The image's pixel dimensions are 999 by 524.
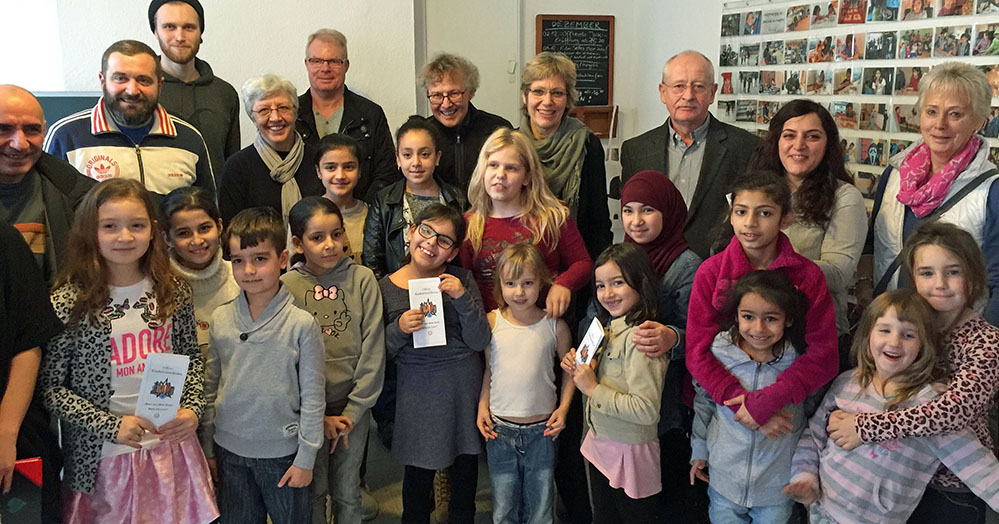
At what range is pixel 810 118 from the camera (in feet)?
8.52

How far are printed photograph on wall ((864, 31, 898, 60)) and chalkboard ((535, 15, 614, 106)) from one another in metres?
2.32

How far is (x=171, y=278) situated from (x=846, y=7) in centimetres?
359

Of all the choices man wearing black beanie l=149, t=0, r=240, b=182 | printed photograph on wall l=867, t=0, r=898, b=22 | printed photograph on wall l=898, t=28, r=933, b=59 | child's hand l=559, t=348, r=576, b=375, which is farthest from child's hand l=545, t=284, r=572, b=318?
printed photograph on wall l=867, t=0, r=898, b=22

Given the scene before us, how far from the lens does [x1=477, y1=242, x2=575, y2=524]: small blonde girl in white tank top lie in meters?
2.53

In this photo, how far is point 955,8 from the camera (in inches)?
132

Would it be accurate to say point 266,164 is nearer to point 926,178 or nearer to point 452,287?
point 452,287

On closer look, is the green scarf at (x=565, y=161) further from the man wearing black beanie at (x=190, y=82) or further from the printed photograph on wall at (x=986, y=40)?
the printed photograph on wall at (x=986, y=40)

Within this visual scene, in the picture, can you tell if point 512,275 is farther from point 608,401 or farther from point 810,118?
point 810,118

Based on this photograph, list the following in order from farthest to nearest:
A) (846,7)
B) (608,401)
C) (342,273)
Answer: (846,7) → (342,273) → (608,401)

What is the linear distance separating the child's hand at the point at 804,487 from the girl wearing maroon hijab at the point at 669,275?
1.33 feet

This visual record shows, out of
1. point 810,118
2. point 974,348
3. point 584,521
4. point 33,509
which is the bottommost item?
point 584,521

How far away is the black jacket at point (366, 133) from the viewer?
3.43 m

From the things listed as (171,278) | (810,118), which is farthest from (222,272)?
(810,118)

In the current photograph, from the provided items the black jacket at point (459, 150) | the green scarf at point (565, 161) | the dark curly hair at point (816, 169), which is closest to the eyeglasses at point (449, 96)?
the black jacket at point (459, 150)
